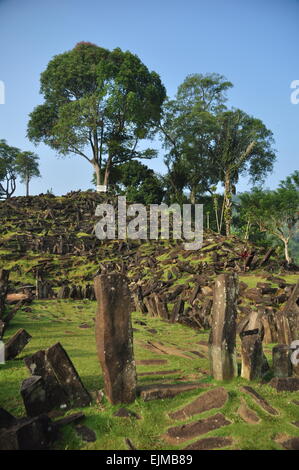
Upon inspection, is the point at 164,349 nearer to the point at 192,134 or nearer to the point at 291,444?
the point at 291,444

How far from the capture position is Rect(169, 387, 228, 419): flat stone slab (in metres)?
4.17

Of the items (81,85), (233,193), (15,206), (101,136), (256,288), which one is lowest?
(256,288)

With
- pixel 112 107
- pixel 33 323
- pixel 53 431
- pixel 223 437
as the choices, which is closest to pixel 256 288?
pixel 33 323

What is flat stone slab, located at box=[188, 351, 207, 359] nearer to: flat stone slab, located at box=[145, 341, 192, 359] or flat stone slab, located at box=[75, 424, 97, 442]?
flat stone slab, located at box=[145, 341, 192, 359]

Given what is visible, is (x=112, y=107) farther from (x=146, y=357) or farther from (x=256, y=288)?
(x=146, y=357)

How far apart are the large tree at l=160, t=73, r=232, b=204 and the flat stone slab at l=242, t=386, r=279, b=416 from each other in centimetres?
3651

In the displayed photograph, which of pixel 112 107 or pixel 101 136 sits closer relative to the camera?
pixel 112 107

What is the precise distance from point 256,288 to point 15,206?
2401 centimetres

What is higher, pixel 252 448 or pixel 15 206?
pixel 15 206

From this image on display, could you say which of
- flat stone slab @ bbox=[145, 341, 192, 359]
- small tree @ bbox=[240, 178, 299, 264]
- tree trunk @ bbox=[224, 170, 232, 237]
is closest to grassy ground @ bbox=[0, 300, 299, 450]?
flat stone slab @ bbox=[145, 341, 192, 359]

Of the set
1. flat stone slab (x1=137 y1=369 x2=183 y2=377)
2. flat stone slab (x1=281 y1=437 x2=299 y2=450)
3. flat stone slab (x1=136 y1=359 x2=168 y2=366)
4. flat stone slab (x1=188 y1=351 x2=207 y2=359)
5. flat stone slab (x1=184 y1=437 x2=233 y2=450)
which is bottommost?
flat stone slab (x1=188 y1=351 x2=207 y2=359)

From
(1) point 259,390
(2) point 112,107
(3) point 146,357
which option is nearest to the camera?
(1) point 259,390

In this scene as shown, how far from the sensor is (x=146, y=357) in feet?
21.2

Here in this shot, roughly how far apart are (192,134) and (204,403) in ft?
124
